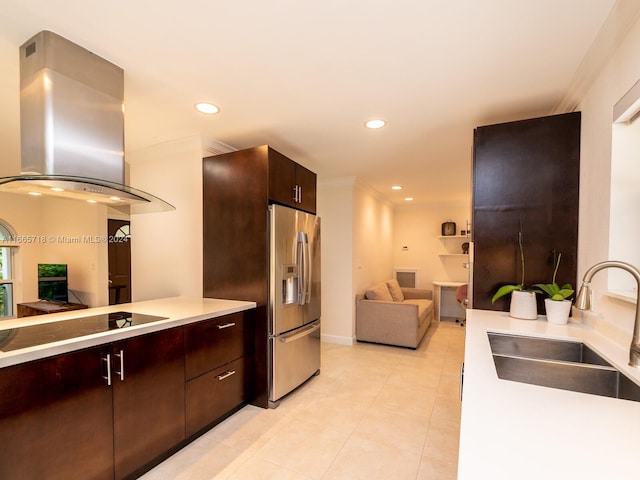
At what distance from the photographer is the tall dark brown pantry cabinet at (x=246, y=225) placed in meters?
2.52

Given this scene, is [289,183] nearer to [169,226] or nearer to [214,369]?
[169,226]

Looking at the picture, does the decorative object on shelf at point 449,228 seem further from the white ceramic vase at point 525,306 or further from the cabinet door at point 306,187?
the white ceramic vase at point 525,306

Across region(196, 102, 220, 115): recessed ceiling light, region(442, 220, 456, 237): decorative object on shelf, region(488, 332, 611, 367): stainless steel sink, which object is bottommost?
region(488, 332, 611, 367): stainless steel sink

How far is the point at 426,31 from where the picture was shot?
1443 mm

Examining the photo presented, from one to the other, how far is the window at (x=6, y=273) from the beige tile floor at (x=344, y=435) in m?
4.64

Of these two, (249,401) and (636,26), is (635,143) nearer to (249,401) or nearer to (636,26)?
(636,26)

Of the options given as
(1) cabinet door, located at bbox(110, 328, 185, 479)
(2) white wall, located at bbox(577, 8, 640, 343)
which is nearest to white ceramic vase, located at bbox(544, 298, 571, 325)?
(2) white wall, located at bbox(577, 8, 640, 343)

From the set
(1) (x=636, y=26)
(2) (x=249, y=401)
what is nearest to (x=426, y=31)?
(1) (x=636, y=26)

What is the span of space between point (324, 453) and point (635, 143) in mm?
2456

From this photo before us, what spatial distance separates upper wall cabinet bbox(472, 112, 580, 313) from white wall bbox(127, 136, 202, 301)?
8.06 feet

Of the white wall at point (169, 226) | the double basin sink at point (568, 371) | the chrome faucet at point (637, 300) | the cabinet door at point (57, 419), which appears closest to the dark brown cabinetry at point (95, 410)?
the cabinet door at point (57, 419)

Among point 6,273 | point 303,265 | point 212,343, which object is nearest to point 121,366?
point 212,343

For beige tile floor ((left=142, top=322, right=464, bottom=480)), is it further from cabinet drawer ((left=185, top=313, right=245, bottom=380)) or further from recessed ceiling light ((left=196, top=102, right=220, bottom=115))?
recessed ceiling light ((left=196, top=102, right=220, bottom=115))

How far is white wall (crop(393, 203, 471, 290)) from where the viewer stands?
6.21 m
